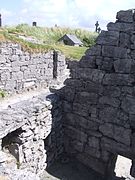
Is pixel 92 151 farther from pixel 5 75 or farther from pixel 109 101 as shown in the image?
pixel 5 75

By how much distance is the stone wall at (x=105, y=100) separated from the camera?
9.23 m

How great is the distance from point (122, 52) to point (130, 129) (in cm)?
231

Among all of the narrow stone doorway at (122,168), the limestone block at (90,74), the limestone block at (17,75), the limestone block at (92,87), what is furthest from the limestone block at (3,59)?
the narrow stone doorway at (122,168)

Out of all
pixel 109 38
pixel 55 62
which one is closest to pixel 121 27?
pixel 109 38

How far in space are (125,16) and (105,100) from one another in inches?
102

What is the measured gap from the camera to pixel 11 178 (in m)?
6.17

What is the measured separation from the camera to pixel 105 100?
966 centimetres

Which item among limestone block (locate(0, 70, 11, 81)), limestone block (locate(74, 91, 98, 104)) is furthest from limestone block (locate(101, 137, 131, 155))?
limestone block (locate(0, 70, 11, 81))

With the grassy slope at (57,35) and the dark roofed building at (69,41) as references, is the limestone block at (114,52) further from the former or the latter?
the dark roofed building at (69,41)

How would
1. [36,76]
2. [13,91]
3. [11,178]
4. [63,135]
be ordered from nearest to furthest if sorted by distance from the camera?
1. [11,178]
2. [63,135]
3. [13,91]
4. [36,76]

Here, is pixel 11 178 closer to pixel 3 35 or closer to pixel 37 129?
pixel 37 129

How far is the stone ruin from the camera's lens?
8.97 meters

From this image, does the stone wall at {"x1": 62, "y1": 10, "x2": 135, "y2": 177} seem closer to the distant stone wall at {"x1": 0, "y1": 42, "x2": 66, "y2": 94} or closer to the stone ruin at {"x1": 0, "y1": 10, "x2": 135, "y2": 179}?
the stone ruin at {"x1": 0, "y1": 10, "x2": 135, "y2": 179}

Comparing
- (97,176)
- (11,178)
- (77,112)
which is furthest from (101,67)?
(11,178)
